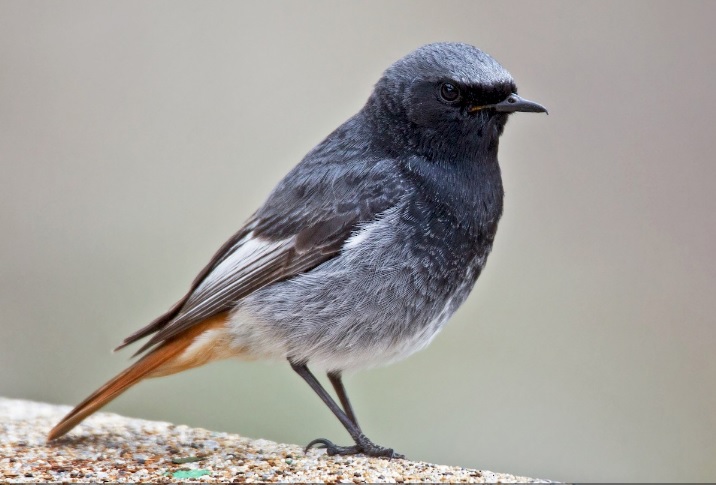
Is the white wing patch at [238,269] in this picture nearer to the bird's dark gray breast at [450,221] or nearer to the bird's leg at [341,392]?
the bird's dark gray breast at [450,221]

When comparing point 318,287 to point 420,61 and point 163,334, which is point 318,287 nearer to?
point 163,334

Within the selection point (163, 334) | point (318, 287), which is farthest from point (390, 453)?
point (163, 334)

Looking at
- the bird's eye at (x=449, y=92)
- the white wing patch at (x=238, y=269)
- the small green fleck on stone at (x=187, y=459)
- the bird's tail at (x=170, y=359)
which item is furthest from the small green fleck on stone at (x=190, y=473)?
the bird's eye at (x=449, y=92)

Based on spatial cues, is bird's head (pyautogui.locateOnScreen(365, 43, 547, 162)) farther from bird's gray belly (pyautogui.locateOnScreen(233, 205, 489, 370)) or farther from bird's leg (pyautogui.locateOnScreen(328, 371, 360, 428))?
bird's leg (pyautogui.locateOnScreen(328, 371, 360, 428))

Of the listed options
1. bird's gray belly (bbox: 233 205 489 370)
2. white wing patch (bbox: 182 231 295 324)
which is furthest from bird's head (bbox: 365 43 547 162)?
white wing patch (bbox: 182 231 295 324)

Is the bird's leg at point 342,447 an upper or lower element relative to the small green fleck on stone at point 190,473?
upper

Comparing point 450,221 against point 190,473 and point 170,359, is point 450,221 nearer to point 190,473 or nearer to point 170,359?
point 170,359
